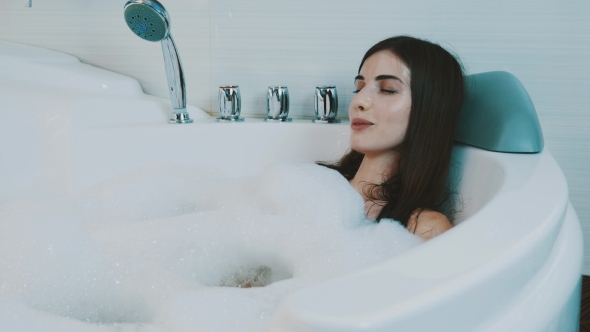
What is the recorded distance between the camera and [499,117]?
1096mm

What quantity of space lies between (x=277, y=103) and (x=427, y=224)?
0.65 m

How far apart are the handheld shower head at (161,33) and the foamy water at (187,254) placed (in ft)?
1.15

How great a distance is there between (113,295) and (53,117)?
0.72 meters

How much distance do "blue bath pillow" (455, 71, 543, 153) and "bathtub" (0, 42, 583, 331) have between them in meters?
0.03

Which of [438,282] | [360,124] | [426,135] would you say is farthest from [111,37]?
[438,282]

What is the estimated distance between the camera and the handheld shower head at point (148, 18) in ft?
4.30

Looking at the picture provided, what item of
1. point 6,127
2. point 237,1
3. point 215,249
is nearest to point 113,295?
point 215,249

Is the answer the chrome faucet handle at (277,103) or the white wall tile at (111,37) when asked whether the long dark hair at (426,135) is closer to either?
the chrome faucet handle at (277,103)

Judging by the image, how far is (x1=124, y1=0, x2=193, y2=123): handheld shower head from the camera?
1.32 meters

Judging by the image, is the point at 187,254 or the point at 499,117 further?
the point at 499,117

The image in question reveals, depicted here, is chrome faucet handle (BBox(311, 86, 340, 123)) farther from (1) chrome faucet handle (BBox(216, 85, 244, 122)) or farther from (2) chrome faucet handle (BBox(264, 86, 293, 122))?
(1) chrome faucet handle (BBox(216, 85, 244, 122))

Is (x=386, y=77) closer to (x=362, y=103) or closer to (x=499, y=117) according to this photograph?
(x=362, y=103)

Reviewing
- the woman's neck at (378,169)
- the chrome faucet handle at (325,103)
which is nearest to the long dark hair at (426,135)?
the woman's neck at (378,169)

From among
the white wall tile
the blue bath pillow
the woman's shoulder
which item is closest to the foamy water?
the woman's shoulder
